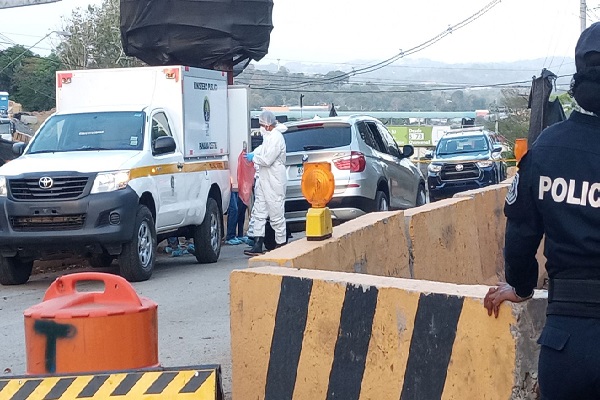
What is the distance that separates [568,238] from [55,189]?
27.2ft

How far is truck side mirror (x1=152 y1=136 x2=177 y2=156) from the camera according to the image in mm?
11523

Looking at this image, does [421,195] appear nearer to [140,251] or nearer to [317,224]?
[140,251]

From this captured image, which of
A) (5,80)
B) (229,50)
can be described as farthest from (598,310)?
(5,80)

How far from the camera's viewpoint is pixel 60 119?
12164mm

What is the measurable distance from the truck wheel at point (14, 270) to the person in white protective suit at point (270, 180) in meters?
3.09

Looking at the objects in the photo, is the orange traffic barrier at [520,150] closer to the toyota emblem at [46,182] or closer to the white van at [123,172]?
the white van at [123,172]

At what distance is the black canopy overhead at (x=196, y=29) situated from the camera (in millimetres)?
16344

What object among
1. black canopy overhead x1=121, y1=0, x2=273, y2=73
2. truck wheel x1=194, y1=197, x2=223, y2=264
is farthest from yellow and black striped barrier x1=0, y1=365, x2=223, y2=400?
black canopy overhead x1=121, y1=0, x2=273, y2=73

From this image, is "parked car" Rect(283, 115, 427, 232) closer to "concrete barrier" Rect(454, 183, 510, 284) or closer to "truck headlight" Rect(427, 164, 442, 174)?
"concrete barrier" Rect(454, 183, 510, 284)

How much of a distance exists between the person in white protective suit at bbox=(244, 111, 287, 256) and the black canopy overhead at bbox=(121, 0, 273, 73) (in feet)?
13.3

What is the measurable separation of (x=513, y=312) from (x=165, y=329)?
5.03 metres

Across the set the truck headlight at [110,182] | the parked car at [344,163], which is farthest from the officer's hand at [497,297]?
the parked car at [344,163]

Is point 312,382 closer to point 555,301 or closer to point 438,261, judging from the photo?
point 555,301

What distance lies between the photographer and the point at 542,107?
12117 mm
